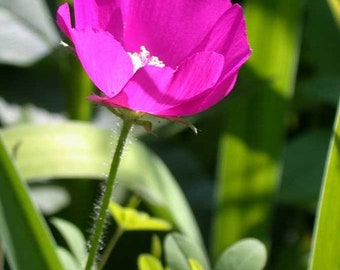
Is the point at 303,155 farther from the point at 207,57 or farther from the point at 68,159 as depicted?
the point at 207,57

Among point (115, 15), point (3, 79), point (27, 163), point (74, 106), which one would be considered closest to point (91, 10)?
point (115, 15)

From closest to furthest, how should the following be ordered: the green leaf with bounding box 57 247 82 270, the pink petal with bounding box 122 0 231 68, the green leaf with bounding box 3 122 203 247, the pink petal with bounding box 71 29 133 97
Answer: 1. the pink petal with bounding box 71 29 133 97
2. the pink petal with bounding box 122 0 231 68
3. the green leaf with bounding box 57 247 82 270
4. the green leaf with bounding box 3 122 203 247

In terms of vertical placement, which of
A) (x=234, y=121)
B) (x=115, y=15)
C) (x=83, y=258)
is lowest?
(x=83, y=258)

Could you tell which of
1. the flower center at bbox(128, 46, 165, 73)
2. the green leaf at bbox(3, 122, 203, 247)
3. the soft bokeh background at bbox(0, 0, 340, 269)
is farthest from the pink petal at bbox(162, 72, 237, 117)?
the soft bokeh background at bbox(0, 0, 340, 269)

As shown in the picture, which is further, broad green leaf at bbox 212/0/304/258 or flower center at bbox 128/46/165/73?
broad green leaf at bbox 212/0/304/258

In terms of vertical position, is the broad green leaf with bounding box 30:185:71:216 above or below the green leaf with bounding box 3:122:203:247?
below

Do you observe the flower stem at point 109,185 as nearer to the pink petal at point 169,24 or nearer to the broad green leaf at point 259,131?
the pink petal at point 169,24

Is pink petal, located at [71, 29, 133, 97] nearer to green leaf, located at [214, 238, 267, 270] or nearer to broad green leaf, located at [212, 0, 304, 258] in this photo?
green leaf, located at [214, 238, 267, 270]
